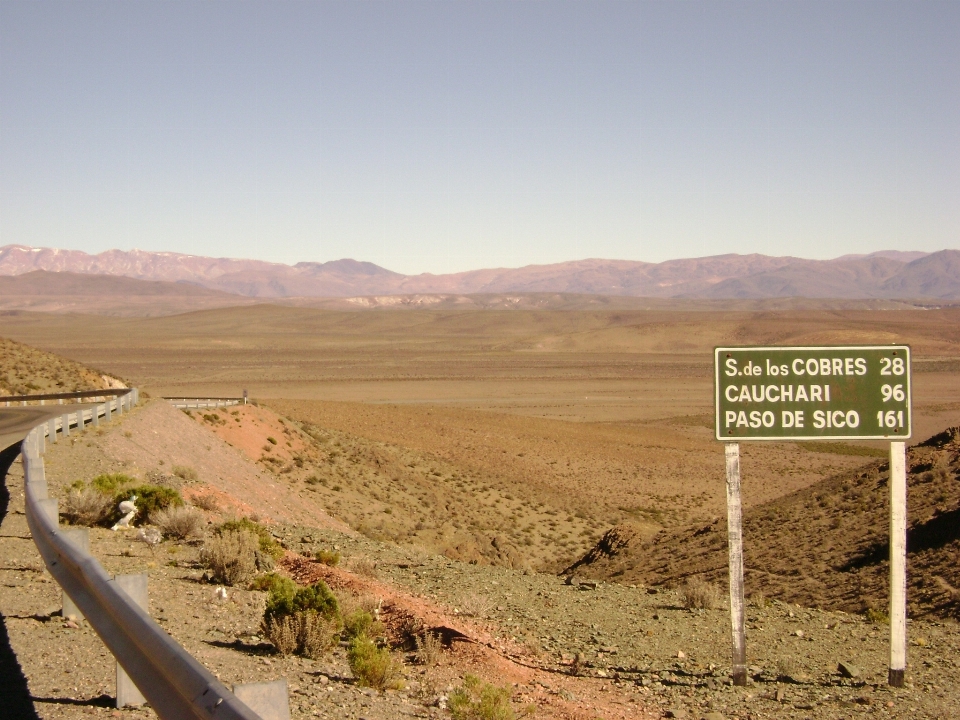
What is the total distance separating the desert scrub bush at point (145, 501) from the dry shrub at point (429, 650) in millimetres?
5059

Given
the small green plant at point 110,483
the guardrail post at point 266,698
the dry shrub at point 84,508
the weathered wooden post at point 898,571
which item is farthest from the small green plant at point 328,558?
the guardrail post at point 266,698

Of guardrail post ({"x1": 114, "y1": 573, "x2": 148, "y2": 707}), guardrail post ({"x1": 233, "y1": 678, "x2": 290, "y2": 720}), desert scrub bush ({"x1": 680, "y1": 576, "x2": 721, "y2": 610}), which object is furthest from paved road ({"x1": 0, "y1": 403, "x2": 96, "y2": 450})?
guardrail post ({"x1": 233, "y1": 678, "x2": 290, "y2": 720})

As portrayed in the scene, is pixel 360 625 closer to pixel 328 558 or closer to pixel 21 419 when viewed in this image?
pixel 328 558

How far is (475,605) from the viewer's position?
10484 millimetres

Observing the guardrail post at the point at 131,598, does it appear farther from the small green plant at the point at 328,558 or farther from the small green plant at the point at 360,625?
the small green plant at the point at 328,558

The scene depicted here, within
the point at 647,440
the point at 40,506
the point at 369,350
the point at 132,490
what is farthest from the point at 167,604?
the point at 369,350

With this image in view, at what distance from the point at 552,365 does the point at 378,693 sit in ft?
298

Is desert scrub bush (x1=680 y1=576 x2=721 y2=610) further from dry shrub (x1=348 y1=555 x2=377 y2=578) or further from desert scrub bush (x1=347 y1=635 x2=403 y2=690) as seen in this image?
desert scrub bush (x1=347 y1=635 x2=403 y2=690)

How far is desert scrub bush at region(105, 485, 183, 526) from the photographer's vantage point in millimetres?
11649

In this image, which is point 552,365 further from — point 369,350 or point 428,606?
point 428,606

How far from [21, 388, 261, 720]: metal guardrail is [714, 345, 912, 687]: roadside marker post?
551 centimetres

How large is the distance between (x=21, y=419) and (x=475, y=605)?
21305 millimetres

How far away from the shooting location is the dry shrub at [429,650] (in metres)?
7.82

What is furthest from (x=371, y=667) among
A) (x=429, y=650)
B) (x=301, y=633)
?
(x=429, y=650)
